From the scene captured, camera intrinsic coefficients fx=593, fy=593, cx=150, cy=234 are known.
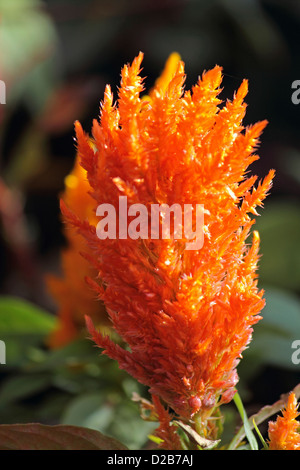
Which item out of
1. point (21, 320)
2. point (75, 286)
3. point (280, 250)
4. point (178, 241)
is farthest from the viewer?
point (280, 250)

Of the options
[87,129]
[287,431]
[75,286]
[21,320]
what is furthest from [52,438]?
[87,129]

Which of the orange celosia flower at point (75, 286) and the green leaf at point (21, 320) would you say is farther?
the green leaf at point (21, 320)

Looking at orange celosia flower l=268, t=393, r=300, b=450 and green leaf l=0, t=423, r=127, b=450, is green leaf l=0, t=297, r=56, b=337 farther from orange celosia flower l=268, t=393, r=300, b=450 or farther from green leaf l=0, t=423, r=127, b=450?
orange celosia flower l=268, t=393, r=300, b=450

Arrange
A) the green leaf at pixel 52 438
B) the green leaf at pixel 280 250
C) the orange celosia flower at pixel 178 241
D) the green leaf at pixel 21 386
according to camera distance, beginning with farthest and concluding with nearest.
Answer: the green leaf at pixel 280 250, the green leaf at pixel 21 386, the green leaf at pixel 52 438, the orange celosia flower at pixel 178 241

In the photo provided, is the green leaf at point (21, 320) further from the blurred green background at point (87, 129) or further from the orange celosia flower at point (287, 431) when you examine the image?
the orange celosia flower at point (287, 431)

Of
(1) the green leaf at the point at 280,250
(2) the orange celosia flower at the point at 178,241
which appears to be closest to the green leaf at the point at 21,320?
(1) the green leaf at the point at 280,250

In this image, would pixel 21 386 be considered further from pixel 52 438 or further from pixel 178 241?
pixel 178 241

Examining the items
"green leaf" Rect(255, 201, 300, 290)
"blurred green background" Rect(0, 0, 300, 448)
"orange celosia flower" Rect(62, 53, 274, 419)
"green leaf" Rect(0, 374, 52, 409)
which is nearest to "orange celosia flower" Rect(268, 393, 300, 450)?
"orange celosia flower" Rect(62, 53, 274, 419)

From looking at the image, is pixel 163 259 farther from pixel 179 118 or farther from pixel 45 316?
pixel 45 316
